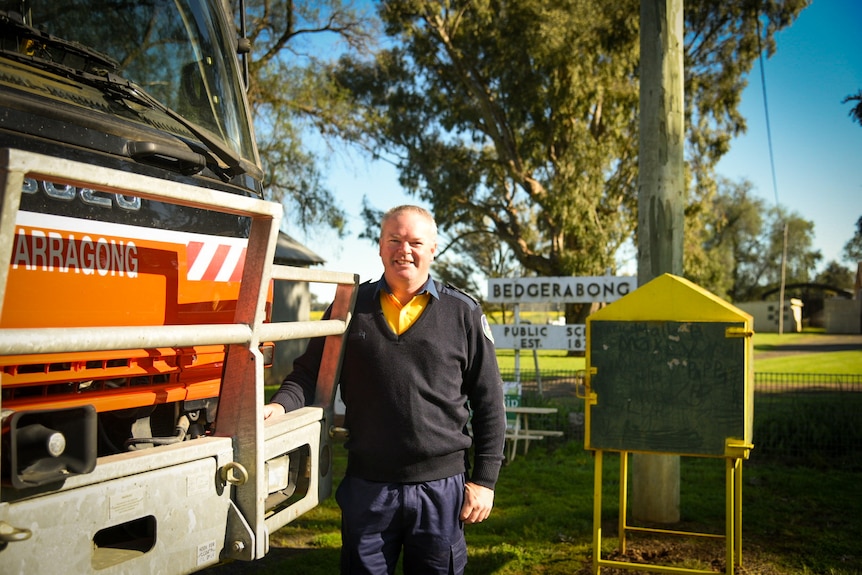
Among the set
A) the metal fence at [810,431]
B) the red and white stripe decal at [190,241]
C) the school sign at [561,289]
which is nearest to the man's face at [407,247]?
the red and white stripe decal at [190,241]

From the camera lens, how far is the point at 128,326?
2.04 meters

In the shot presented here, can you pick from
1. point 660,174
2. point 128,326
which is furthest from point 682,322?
point 128,326

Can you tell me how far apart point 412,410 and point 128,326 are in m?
1.05

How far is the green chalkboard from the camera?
13.3 feet

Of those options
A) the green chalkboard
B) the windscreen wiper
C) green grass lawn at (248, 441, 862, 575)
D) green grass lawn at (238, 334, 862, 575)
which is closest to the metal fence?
green grass lawn at (238, 334, 862, 575)

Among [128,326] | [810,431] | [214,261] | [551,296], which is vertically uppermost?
[551,296]

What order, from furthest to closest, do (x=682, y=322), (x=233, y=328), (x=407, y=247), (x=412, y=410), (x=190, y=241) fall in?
1. (x=682, y=322)
2. (x=407, y=247)
3. (x=412, y=410)
4. (x=190, y=241)
5. (x=233, y=328)

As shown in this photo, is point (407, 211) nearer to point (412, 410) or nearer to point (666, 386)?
point (412, 410)

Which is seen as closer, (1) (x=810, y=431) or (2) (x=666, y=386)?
(2) (x=666, y=386)

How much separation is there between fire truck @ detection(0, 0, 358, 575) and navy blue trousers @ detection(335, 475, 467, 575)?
0.24 m

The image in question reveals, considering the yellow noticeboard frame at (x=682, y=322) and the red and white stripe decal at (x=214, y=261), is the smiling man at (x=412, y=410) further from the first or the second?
the yellow noticeboard frame at (x=682, y=322)

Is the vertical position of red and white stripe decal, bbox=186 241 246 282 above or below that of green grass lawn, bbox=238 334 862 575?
above

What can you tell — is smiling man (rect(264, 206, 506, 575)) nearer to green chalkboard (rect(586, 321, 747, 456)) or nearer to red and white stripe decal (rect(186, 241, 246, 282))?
red and white stripe decal (rect(186, 241, 246, 282))

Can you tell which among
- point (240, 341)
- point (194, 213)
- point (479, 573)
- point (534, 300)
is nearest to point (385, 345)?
point (240, 341)
